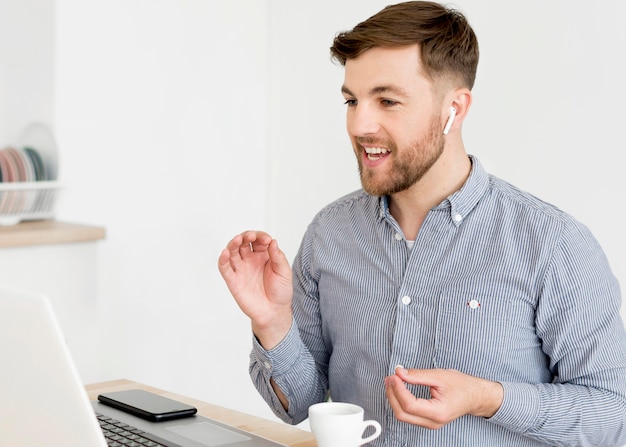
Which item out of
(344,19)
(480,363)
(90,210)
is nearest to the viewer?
(480,363)

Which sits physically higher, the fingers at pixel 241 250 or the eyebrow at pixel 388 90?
the eyebrow at pixel 388 90

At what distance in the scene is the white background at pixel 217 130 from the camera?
241cm

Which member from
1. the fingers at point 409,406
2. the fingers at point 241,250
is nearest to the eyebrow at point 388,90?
the fingers at point 241,250

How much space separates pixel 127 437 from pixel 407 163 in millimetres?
680

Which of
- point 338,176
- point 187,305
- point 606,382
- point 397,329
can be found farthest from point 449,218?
point 187,305

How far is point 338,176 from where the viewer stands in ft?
9.85

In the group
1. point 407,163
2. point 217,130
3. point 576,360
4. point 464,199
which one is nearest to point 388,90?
point 407,163

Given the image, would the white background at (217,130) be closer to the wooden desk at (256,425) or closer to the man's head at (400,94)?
the man's head at (400,94)

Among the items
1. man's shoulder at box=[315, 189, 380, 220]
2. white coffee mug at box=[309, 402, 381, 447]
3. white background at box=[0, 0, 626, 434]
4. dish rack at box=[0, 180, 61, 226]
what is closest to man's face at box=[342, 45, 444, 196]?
man's shoulder at box=[315, 189, 380, 220]

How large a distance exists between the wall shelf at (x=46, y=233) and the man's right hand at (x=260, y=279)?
1139 millimetres

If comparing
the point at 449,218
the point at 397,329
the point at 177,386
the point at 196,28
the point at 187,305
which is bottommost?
the point at 177,386

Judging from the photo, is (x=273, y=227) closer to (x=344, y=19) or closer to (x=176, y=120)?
(x=176, y=120)

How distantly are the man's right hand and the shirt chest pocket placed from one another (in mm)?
280

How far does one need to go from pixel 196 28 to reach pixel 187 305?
0.95 meters
